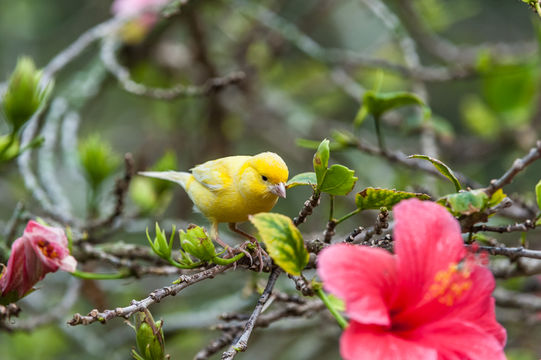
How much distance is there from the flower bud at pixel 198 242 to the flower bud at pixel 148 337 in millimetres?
170

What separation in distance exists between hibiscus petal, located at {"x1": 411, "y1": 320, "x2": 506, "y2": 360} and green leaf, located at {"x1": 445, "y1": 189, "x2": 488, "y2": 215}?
22 cm

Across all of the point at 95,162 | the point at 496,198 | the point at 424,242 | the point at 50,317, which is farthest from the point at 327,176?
the point at 50,317

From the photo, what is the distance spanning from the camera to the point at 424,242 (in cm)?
101

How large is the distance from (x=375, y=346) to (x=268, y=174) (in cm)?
63

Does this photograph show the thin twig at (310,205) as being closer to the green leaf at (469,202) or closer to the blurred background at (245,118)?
the green leaf at (469,202)

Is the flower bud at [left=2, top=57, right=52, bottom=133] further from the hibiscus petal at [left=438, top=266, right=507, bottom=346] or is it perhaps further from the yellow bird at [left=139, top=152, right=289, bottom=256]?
the hibiscus petal at [left=438, top=266, right=507, bottom=346]

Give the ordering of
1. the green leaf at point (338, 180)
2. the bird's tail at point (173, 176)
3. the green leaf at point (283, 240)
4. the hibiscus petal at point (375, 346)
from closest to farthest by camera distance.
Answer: the hibiscus petal at point (375, 346) → the green leaf at point (283, 240) → the green leaf at point (338, 180) → the bird's tail at point (173, 176)

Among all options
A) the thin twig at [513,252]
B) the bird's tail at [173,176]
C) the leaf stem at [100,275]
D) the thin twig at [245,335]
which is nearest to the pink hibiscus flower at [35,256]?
the leaf stem at [100,275]

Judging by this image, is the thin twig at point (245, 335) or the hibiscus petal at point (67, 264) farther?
the hibiscus petal at point (67, 264)

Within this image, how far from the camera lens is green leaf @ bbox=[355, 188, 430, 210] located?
45.1 inches

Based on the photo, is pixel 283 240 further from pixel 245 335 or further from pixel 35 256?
pixel 35 256

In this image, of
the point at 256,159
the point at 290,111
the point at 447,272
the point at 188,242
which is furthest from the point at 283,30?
the point at 447,272

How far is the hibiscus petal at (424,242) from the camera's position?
3.26ft

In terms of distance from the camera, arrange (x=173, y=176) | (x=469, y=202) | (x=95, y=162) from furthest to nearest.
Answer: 1. (x=95, y=162)
2. (x=173, y=176)
3. (x=469, y=202)
